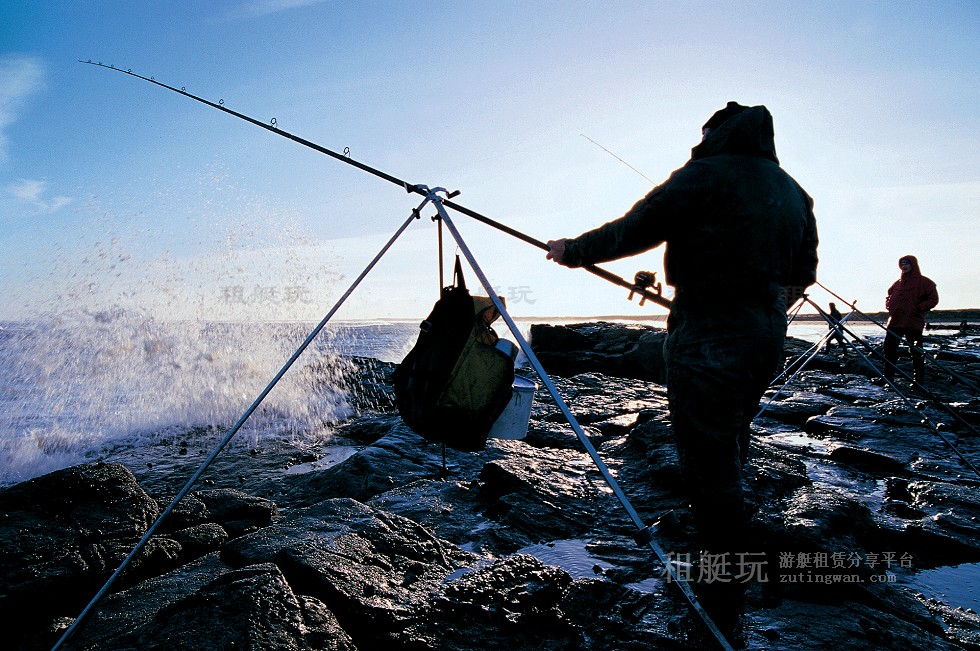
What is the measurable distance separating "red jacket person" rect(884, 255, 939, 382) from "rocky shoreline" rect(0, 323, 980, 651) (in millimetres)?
6469

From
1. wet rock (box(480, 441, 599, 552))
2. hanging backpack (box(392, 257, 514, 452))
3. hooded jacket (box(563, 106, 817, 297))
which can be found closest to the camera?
hooded jacket (box(563, 106, 817, 297))

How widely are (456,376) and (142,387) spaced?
1163 centimetres

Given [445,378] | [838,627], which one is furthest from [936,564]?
[445,378]

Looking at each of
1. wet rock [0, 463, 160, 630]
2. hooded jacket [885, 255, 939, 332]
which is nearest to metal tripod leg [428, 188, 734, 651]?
wet rock [0, 463, 160, 630]

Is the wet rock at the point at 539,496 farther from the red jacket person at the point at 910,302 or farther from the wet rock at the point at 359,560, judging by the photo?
the red jacket person at the point at 910,302

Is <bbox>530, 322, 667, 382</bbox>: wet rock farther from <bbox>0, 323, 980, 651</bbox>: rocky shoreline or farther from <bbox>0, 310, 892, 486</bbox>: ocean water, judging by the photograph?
<bbox>0, 323, 980, 651</bbox>: rocky shoreline

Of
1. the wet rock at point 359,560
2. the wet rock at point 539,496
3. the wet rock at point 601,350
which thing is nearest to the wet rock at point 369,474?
the wet rock at point 539,496

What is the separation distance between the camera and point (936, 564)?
→ 385 centimetres

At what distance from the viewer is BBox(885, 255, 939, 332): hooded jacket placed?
11.2m

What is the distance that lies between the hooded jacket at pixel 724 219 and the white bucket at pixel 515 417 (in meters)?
1.29

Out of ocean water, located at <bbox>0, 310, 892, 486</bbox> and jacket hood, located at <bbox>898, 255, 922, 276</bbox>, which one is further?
jacket hood, located at <bbox>898, 255, 922, 276</bbox>

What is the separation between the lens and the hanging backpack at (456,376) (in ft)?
9.36

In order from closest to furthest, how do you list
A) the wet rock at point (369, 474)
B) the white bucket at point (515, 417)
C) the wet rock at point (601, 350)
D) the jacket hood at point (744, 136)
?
1. the jacket hood at point (744, 136)
2. the white bucket at point (515, 417)
3. the wet rock at point (369, 474)
4. the wet rock at point (601, 350)

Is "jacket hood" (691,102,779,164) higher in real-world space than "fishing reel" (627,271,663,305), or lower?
higher
